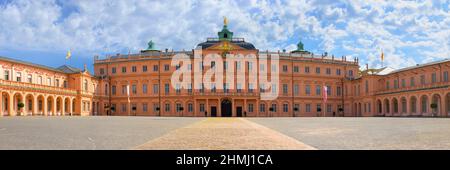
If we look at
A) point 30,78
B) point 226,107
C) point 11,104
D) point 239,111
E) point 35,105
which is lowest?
point 239,111

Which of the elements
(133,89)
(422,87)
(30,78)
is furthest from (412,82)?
(30,78)

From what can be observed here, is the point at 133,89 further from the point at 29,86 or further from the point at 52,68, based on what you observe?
the point at 29,86

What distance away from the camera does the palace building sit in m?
61.1

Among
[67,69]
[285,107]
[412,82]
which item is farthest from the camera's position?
[285,107]

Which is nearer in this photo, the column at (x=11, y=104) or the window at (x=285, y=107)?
A: the column at (x=11, y=104)

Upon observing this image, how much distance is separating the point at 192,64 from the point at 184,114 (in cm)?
850

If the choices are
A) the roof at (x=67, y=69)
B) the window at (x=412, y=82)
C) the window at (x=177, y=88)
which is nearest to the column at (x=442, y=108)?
the window at (x=412, y=82)

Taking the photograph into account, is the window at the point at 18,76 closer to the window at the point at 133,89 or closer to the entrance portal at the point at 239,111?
the window at the point at 133,89

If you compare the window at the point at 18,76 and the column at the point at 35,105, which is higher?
the window at the point at 18,76

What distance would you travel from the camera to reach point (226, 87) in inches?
2667

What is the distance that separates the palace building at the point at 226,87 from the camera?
2404 inches

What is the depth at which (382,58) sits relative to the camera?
75.4 m

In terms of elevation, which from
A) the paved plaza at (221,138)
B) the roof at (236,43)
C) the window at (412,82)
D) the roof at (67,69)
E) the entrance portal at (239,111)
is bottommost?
the entrance portal at (239,111)
